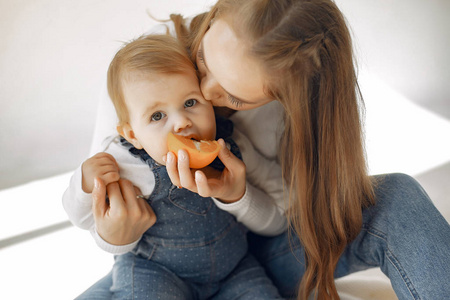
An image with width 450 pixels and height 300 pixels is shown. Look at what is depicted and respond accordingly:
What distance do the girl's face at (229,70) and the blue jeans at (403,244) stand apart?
0.41 meters

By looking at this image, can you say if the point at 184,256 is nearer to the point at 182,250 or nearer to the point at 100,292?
the point at 182,250

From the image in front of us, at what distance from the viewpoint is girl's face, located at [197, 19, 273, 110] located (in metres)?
0.94

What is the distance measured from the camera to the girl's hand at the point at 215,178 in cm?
99

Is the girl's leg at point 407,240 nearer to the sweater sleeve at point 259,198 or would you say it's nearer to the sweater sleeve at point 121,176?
the sweater sleeve at point 259,198

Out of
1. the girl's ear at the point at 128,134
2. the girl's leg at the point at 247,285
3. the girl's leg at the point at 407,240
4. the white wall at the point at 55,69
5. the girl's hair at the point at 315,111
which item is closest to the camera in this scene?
the girl's hair at the point at 315,111

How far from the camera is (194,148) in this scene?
0.99 meters

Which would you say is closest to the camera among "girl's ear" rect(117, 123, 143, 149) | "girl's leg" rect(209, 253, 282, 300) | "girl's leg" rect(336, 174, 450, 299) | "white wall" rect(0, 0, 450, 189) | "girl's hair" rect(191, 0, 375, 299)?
"girl's hair" rect(191, 0, 375, 299)

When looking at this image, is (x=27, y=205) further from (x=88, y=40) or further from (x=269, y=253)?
(x=269, y=253)

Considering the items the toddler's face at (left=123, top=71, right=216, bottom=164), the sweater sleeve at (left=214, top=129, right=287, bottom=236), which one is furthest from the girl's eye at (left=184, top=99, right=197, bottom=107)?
the sweater sleeve at (left=214, top=129, right=287, bottom=236)

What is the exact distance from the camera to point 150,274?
1.20m

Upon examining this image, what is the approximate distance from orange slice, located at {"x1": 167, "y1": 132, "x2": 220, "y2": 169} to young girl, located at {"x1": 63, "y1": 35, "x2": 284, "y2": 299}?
2cm

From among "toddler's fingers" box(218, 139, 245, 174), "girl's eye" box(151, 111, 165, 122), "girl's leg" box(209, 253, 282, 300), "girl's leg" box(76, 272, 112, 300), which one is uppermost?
"girl's eye" box(151, 111, 165, 122)

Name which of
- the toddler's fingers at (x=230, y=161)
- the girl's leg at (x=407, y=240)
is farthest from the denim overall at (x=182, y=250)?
the girl's leg at (x=407, y=240)

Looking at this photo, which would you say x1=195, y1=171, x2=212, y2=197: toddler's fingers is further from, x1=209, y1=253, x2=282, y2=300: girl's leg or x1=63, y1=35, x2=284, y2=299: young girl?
x1=209, y1=253, x2=282, y2=300: girl's leg
